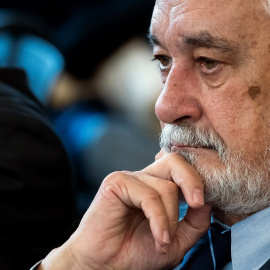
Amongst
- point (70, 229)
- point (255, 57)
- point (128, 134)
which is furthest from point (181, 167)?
point (128, 134)

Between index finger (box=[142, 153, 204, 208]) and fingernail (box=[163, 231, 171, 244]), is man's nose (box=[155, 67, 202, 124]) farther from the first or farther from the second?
fingernail (box=[163, 231, 171, 244])

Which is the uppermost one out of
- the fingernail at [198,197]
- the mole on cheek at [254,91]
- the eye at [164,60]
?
the eye at [164,60]

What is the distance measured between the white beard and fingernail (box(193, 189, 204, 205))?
0.09 metres

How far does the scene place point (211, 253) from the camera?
1.60 m

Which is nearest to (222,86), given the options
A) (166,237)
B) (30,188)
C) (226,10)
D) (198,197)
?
(226,10)

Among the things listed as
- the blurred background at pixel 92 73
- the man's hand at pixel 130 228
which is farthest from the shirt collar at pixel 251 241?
the blurred background at pixel 92 73

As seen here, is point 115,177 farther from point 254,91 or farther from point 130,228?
point 254,91

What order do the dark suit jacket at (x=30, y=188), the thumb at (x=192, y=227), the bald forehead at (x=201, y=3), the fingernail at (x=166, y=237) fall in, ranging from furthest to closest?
1. the dark suit jacket at (x=30, y=188)
2. the thumb at (x=192, y=227)
3. the bald forehead at (x=201, y=3)
4. the fingernail at (x=166, y=237)

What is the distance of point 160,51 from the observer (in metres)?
1.69

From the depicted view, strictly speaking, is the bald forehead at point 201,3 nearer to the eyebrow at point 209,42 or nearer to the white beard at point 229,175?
the eyebrow at point 209,42

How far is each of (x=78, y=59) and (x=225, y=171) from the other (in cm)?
374

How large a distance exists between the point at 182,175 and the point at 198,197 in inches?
3.6

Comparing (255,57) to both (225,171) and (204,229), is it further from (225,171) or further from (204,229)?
(204,229)

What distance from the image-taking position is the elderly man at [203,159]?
1500 millimetres
